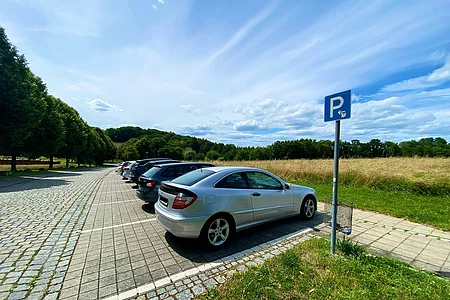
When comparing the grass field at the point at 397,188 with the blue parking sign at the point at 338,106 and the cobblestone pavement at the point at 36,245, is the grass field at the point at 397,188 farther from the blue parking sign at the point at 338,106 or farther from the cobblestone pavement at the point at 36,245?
the cobblestone pavement at the point at 36,245

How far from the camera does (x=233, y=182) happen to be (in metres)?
4.40

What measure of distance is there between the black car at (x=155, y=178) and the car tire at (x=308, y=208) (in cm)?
424

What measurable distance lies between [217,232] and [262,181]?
1634 mm

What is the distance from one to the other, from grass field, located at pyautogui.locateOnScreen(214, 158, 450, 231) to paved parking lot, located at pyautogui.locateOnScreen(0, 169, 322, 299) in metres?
2.79

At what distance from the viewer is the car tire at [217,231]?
12.6ft

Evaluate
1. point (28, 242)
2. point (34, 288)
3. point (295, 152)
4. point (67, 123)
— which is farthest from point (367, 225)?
point (295, 152)

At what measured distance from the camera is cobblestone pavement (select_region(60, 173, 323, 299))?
2.87 metres

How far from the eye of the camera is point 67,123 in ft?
105

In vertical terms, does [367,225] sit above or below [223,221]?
below

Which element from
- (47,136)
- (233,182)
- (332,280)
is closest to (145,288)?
(233,182)

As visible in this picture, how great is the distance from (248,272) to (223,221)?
1210mm

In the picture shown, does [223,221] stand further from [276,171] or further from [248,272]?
[276,171]

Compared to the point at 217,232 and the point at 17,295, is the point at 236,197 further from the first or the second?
the point at 17,295

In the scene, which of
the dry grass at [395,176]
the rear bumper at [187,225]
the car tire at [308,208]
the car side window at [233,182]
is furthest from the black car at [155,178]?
the dry grass at [395,176]
